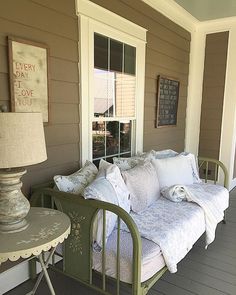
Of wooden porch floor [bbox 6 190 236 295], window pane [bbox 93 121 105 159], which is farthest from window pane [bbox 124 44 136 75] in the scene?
wooden porch floor [bbox 6 190 236 295]

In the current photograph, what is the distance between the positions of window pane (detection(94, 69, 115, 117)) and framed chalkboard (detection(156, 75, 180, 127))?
983mm

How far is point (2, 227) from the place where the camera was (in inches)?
55.3

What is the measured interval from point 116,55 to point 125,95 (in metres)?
0.45

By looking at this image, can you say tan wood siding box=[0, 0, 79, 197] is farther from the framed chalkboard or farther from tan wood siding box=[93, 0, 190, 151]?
the framed chalkboard

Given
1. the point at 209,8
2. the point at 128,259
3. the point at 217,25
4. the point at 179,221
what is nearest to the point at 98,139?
the point at 179,221

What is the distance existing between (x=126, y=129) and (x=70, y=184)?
1358mm

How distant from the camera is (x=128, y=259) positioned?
5.21 feet

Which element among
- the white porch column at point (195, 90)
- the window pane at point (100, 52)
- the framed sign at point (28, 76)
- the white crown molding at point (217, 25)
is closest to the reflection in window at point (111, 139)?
the window pane at point (100, 52)

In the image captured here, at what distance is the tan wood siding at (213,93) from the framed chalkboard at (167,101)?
2.17ft

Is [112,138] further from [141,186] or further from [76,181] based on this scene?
[76,181]

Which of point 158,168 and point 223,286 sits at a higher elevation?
point 158,168

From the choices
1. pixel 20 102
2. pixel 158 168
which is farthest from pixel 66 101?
pixel 158 168

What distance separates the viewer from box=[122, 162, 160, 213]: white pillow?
7.36 ft

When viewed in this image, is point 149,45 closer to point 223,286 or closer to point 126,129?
point 126,129
